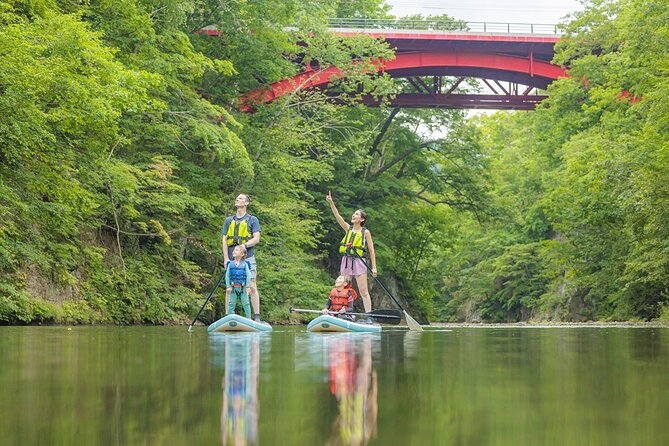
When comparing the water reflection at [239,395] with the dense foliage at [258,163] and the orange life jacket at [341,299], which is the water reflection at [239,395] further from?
the dense foliage at [258,163]

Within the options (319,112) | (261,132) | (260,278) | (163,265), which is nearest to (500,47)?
(319,112)

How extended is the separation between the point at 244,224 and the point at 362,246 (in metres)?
2.25

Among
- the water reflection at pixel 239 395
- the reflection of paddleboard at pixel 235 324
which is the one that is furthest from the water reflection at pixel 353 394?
the reflection of paddleboard at pixel 235 324

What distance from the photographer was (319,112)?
33.4 m

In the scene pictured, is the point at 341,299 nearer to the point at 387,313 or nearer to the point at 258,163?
the point at 387,313

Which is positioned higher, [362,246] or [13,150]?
[13,150]

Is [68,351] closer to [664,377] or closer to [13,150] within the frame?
[664,377]

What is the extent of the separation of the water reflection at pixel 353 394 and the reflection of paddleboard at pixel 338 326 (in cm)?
475

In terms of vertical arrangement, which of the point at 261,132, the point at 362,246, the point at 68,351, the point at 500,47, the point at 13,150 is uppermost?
the point at 500,47

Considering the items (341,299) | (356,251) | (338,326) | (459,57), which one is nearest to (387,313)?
(356,251)

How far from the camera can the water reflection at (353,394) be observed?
3569 millimetres

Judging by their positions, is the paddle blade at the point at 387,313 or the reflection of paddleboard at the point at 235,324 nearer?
the reflection of paddleboard at the point at 235,324

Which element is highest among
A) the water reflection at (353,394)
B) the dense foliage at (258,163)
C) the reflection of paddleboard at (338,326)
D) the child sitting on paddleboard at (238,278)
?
the dense foliage at (258,163)

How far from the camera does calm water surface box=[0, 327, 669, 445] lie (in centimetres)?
356
